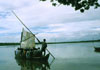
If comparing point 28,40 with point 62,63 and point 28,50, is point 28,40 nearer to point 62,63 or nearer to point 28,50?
point 28,50

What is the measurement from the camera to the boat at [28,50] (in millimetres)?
25978

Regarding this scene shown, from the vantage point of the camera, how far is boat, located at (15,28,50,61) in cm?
2598

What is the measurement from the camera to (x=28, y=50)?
29.1 meters

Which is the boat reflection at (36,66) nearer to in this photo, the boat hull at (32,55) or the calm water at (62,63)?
the calm water at (62,63)

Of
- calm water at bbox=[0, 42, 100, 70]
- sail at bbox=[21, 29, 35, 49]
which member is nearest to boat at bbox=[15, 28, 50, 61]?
sail at bbox=[21, 29, 35, 49]

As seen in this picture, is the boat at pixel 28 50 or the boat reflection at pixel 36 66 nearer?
the boat reflection at pixel 36 66

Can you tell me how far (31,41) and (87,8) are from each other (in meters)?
25.5

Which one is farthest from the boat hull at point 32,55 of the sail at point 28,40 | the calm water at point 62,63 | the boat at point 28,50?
the sail at point 28,40

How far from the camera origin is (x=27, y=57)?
27.9 meters

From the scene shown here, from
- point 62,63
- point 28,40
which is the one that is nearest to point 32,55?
point 62,63

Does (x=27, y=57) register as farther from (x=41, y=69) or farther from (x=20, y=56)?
(x=41, y=69)

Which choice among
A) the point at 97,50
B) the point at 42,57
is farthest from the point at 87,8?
the point at 97,50

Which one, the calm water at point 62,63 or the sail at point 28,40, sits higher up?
the sail at point 28,40

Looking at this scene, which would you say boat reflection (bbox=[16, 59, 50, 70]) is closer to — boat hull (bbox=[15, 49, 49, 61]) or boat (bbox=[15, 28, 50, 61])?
boat hull (bbox=[15, 49, 49, 61])
